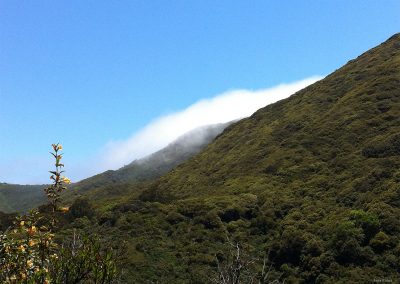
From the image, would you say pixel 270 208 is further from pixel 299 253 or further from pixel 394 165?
pixel 394 165

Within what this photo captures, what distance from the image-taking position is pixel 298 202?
47.1 meters

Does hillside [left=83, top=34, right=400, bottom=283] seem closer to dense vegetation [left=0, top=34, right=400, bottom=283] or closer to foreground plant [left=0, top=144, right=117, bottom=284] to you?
dense vegetation [left=0, top=34, right=400, bottom=283]

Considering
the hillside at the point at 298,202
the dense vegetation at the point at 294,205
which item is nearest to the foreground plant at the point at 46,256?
the dense vegetation at the point at 294,205

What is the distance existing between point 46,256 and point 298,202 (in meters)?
43.2

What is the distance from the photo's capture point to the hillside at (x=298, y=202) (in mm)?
33719

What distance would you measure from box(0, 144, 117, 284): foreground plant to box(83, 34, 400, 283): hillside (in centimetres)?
892

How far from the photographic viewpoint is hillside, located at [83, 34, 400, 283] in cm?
3372

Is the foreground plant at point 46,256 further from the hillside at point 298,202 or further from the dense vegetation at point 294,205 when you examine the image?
the hillside at point 298,202

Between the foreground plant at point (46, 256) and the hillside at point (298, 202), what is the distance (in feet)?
29.3

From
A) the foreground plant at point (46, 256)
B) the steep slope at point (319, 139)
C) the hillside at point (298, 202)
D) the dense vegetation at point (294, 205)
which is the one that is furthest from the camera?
the steep slope at point (319, 139)

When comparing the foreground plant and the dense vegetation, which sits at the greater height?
the foreground plant

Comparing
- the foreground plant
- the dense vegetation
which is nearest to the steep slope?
the dense vegetation

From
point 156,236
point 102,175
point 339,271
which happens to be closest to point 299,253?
point 339,271

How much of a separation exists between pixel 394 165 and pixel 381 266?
57.5 feet
